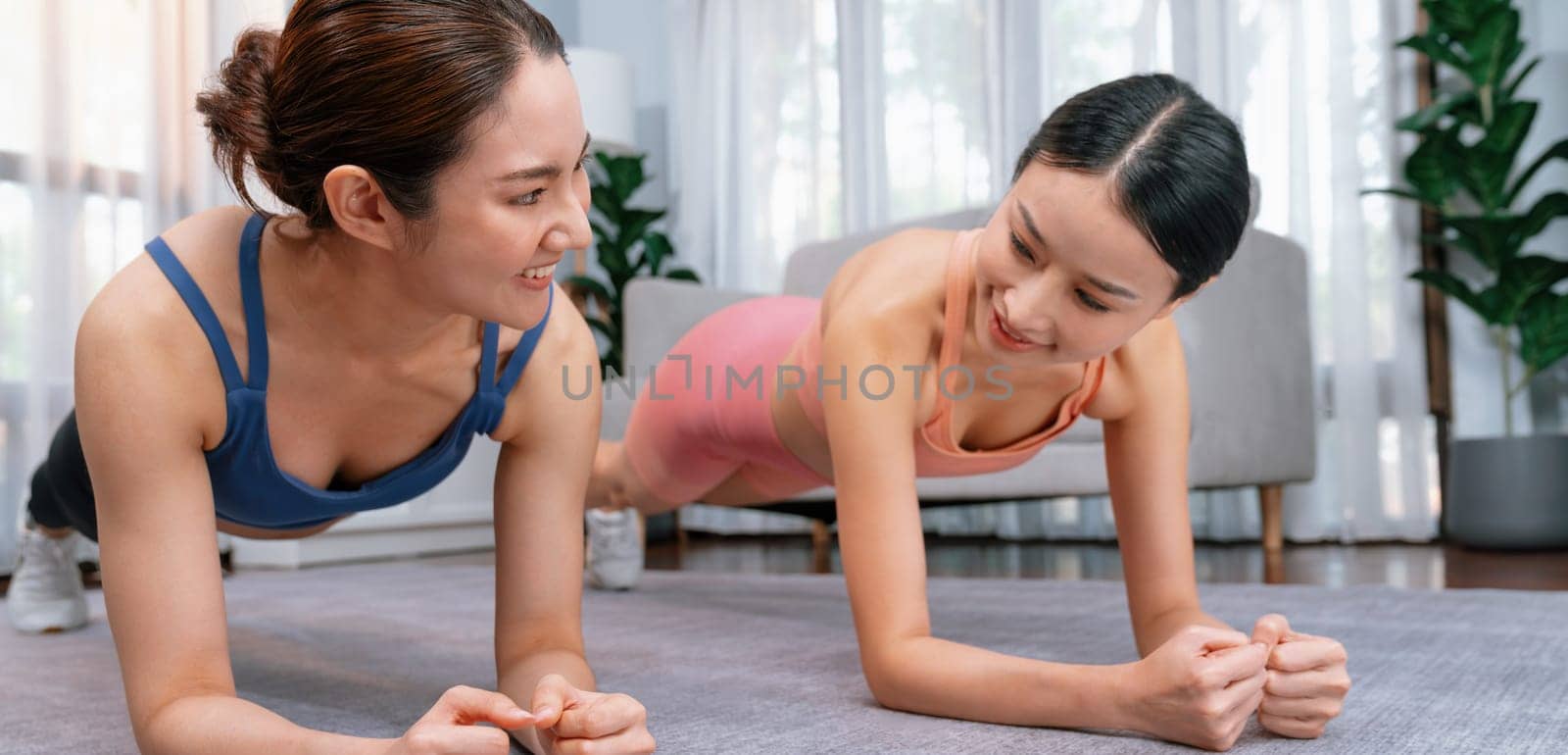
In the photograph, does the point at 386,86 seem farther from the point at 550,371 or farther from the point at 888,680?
the point at 888,680

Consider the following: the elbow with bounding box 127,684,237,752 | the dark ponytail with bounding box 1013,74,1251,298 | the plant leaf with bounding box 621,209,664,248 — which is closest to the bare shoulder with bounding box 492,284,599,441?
the elbow with bounding box 127,684,237,752

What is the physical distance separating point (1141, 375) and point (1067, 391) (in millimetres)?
92

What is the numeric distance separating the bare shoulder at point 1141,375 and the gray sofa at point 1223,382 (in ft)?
4.46

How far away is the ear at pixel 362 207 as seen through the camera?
0.87 metres

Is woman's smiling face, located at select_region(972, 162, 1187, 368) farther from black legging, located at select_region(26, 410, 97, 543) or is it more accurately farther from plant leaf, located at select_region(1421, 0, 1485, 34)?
plant leaf, located at select_region(1421, 0, 1485, 34)

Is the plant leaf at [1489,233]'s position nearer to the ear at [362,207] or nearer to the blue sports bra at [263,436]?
the blue sports bra at [263,436]

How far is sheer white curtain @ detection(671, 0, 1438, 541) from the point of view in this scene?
3.36 metres

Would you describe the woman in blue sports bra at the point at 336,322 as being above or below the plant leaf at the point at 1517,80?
below

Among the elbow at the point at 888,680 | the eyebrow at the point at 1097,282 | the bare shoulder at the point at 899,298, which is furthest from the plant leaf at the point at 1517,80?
the elbow at the point at 888,680

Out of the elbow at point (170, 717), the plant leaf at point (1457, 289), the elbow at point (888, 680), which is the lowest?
the elbow at point (888, 680)

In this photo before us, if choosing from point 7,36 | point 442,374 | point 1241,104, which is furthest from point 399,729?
point 1241,104

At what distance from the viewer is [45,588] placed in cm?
197

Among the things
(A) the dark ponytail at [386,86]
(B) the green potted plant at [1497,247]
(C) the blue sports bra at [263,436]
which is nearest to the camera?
(A) the dark ponytail at [386,86]

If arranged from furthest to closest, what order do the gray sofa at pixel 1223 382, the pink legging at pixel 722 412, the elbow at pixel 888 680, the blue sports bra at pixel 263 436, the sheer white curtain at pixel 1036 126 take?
the sheer white curtain at pixel 1036 126 < the gray sofa at pixel 1223 382 < the pink legging at pixel 722 412 < the elbow at pixel 888 680 < the blue sports bra at pixel 263 436
